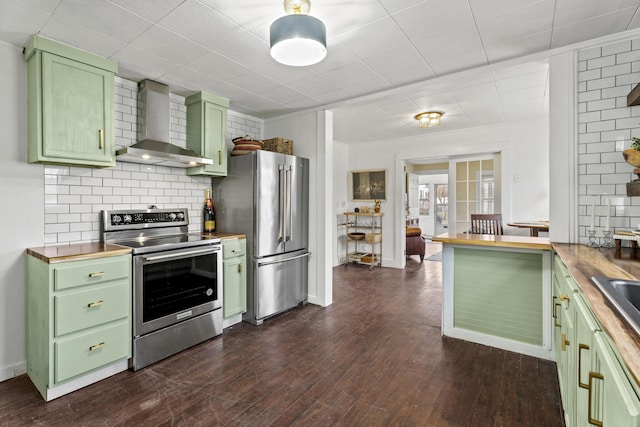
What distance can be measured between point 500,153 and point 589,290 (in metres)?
4.38

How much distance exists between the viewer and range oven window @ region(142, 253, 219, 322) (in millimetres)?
2431

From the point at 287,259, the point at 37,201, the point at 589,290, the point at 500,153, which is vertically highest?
the point at 500,153

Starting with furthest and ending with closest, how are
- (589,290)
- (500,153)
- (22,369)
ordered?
(500,153) < (22,369) < (589,290)

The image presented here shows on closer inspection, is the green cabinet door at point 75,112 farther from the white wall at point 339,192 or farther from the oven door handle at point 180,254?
the white wall at point 339,192

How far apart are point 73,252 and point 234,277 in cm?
137

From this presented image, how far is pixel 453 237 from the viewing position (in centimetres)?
279

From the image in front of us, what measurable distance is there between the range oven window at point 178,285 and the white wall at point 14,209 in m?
0.89

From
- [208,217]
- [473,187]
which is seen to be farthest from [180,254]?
[473,187]

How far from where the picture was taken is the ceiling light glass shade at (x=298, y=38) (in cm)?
168

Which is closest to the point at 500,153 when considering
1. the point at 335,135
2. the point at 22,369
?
the point at 335,135

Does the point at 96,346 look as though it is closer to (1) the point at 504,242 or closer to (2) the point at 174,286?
(2) the point at 174,286

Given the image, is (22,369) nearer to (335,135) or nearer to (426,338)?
(426,338)

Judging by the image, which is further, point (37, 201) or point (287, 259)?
point (287, 259)

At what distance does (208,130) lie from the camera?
10.7 feet
